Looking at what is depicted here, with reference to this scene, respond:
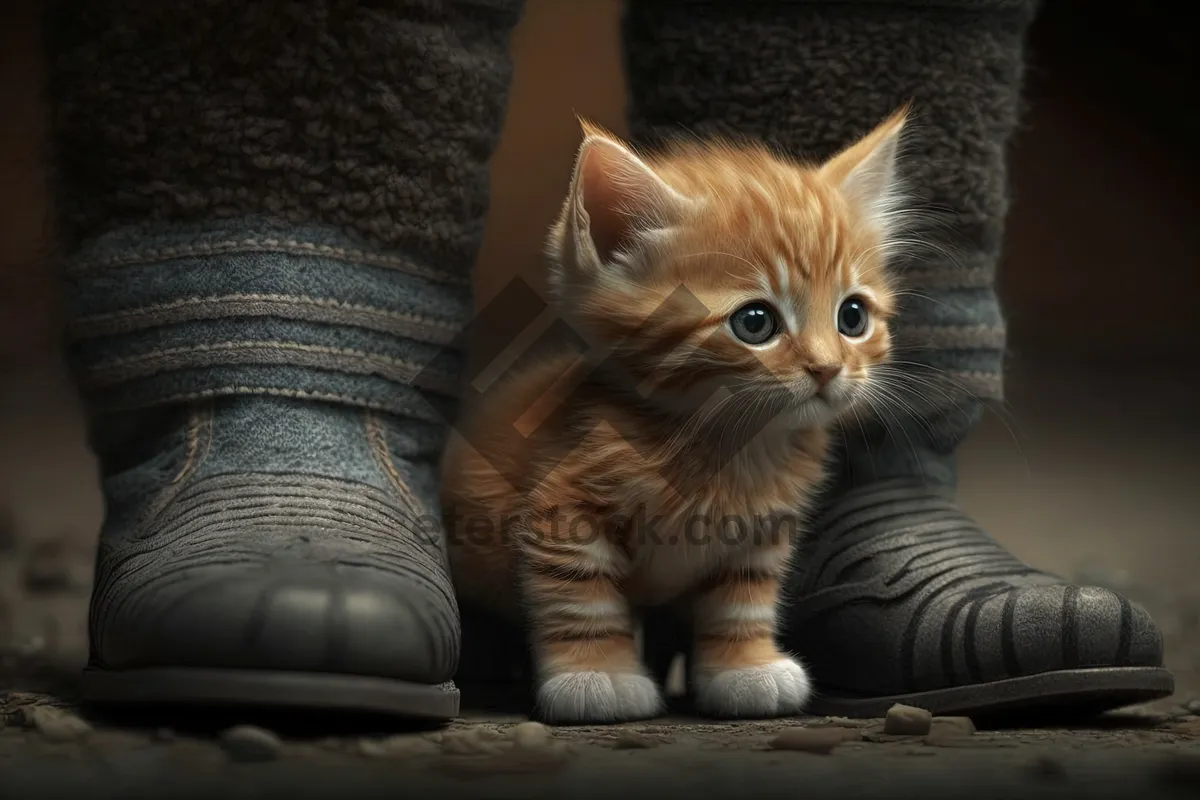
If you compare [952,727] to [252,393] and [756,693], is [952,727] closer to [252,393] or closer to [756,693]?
[756,693]

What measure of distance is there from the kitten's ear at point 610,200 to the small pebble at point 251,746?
0.40 meters

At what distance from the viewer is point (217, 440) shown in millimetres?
1006

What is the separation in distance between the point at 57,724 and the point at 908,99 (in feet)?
2.64

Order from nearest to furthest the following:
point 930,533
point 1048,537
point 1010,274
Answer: point 930,533
point 1048,537
point 1010,274

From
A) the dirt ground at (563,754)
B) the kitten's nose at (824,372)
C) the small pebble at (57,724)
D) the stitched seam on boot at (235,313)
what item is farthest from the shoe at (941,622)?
the small pebble at (57,724)

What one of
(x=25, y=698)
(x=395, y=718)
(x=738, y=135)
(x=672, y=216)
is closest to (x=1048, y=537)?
(x=738, y=135)

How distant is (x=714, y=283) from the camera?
95 cm

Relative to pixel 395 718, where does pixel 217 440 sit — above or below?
above

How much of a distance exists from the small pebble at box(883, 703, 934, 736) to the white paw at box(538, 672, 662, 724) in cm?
17

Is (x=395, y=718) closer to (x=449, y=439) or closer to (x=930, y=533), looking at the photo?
(x=449, y=439)

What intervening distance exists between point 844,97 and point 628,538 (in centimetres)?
43

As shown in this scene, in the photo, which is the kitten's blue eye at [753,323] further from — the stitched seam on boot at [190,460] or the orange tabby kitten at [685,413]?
the stitched seam on boot at [190,460]

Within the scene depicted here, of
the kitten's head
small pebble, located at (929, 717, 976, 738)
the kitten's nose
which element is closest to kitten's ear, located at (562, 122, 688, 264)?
the kitten's head

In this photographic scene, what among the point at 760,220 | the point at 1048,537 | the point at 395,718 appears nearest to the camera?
the point at 395,718
